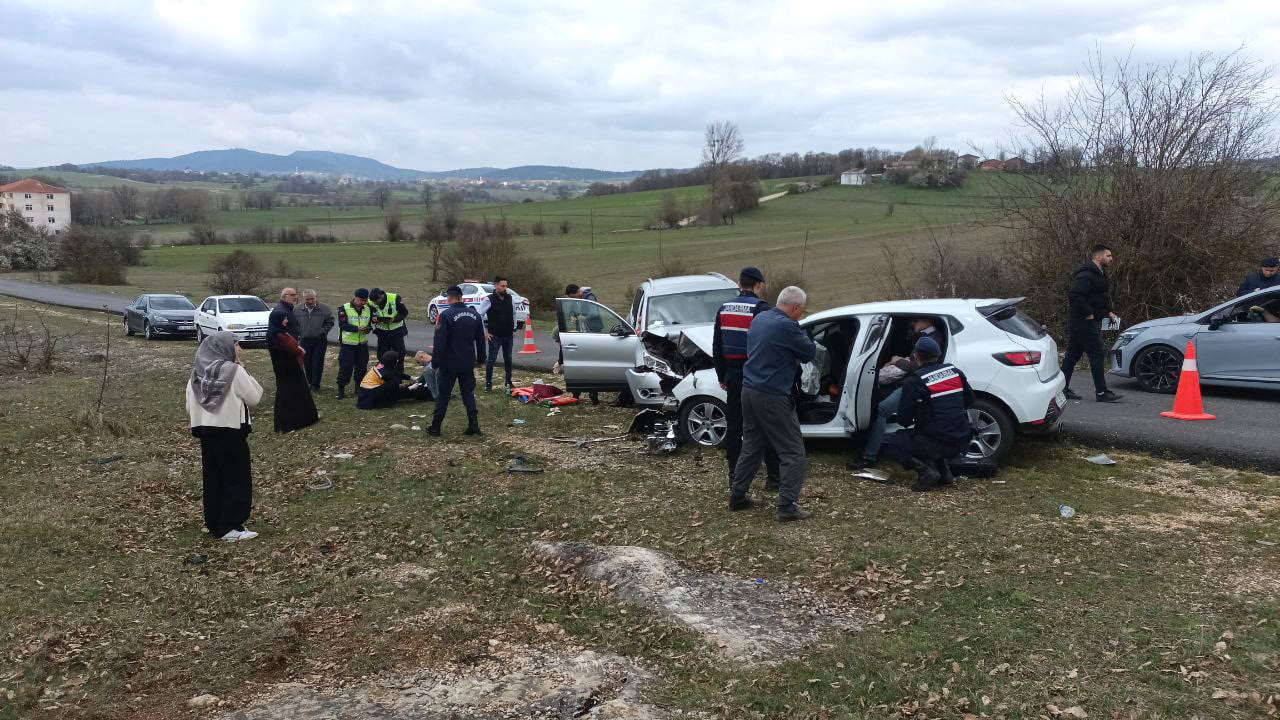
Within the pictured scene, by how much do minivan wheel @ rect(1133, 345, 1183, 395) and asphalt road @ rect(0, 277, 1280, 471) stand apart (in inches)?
8.3

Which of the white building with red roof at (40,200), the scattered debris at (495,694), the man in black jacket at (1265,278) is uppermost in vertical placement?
the white building with red roof at (40,200)

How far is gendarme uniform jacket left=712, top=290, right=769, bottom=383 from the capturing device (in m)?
7.80

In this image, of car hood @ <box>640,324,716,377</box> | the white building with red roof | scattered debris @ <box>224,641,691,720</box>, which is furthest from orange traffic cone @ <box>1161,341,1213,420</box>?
the white building with red roof

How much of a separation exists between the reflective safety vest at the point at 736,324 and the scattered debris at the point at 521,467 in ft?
8.55

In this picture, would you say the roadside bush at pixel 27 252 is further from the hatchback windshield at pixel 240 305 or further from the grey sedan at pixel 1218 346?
the grey sedan at pixel 1218 346

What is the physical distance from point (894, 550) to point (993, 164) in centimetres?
1445

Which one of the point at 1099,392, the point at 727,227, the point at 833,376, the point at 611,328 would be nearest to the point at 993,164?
the point at 1099,392

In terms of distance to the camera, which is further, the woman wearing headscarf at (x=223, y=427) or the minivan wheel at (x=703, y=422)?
the minivan wheel at (x=703, y=422)

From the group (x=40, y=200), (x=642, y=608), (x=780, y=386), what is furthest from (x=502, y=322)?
(x=40, y=200)

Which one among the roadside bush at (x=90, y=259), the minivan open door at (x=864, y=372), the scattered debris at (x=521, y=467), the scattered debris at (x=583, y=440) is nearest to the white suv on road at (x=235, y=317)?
the scattered debris at (x=583, y=440)

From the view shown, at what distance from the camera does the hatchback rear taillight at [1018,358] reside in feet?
26.7

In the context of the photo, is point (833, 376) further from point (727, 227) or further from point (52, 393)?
point (727, 227)

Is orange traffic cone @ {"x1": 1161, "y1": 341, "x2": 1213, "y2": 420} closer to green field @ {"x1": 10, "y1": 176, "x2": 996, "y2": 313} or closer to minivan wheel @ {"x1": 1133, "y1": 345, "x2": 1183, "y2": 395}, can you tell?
minivan wheel @ {"x1": 1133, "y1": 345, "x2": 1183, "y2": 395}

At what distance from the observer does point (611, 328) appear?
1296 cm
